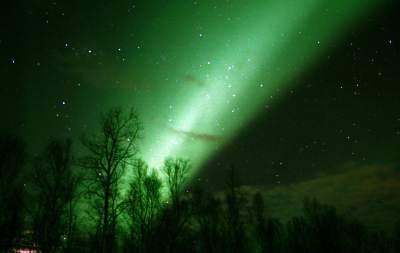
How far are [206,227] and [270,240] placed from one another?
13774 mm

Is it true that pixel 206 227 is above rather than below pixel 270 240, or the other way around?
above

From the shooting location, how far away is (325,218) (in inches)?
1448

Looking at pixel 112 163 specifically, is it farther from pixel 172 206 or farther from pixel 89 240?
pixel 89 240

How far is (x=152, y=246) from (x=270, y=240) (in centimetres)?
2554

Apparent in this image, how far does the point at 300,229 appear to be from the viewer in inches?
2060

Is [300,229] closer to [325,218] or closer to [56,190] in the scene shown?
[325,218]

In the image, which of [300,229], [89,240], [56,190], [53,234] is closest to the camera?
[53,234]

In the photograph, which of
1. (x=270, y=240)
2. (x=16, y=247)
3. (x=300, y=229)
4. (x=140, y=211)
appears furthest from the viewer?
(x=300, y=229)

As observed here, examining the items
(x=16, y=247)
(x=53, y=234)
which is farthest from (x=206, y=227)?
(x=16, y=247)

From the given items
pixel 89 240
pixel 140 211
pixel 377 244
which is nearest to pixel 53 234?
pixel 140 211

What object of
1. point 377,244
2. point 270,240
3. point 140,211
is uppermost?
point 140,211

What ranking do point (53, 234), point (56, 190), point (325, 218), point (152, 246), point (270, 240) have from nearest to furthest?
point (53, 234) < point (56, 190) < point (152, 246) < point (325, 218) < point (270, 240)

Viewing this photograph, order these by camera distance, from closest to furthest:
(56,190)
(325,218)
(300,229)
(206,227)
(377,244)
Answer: (56,190) → (206,227) → (325,218) → (300,229) → (377,244)

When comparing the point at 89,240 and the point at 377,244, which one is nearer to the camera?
the point at 89,240
